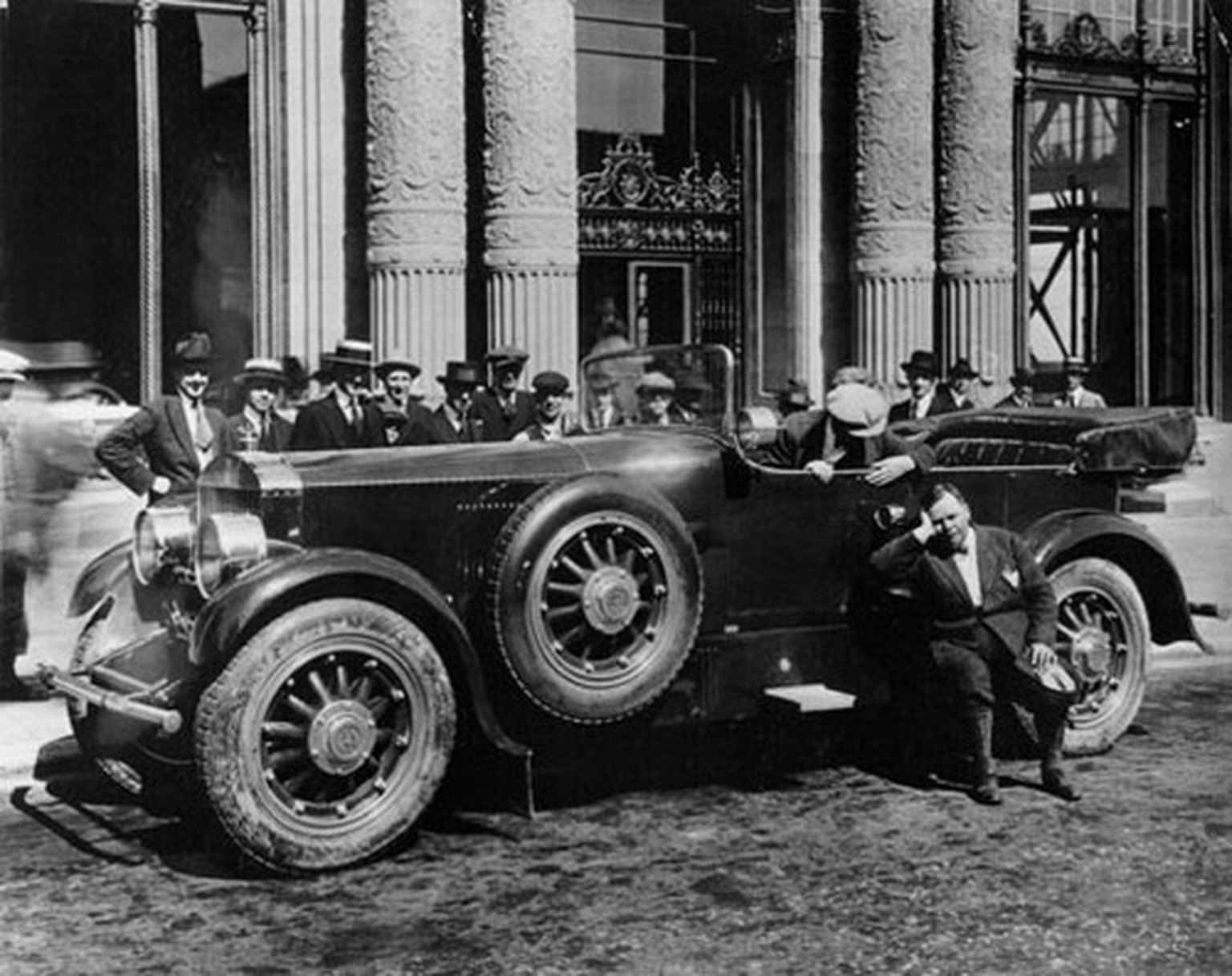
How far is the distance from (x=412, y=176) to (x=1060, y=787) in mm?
7439

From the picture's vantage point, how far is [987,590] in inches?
279

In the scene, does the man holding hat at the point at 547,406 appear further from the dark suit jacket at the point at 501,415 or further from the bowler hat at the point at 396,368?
the bowler hat at the point at 396,368

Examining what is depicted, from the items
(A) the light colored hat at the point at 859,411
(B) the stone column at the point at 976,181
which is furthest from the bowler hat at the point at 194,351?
(B) the stone column at the point at 976,181

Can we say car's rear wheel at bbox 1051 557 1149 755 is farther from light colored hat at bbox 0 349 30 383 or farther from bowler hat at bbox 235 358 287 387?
light colored hat at bbox 0 349 30 383

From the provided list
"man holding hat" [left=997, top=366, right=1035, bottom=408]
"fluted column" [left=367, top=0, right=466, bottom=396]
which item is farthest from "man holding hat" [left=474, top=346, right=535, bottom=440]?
"man holding hat" [left=997, top=366, right=1035, bottom=408]

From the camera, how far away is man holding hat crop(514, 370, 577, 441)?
9.93m

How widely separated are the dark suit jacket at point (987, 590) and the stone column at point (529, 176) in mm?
6494

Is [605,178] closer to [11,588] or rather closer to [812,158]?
[812,158]

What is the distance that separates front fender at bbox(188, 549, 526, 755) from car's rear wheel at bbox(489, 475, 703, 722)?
0.16 metres

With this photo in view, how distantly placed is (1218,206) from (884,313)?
4468 millimetres

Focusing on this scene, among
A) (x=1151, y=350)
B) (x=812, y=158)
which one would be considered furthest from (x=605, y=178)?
(x=1151, y=350)

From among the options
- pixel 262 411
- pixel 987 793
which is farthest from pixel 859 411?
pixel 262 411

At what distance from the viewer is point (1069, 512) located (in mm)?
7840

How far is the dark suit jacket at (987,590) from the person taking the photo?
7000 millimetres
